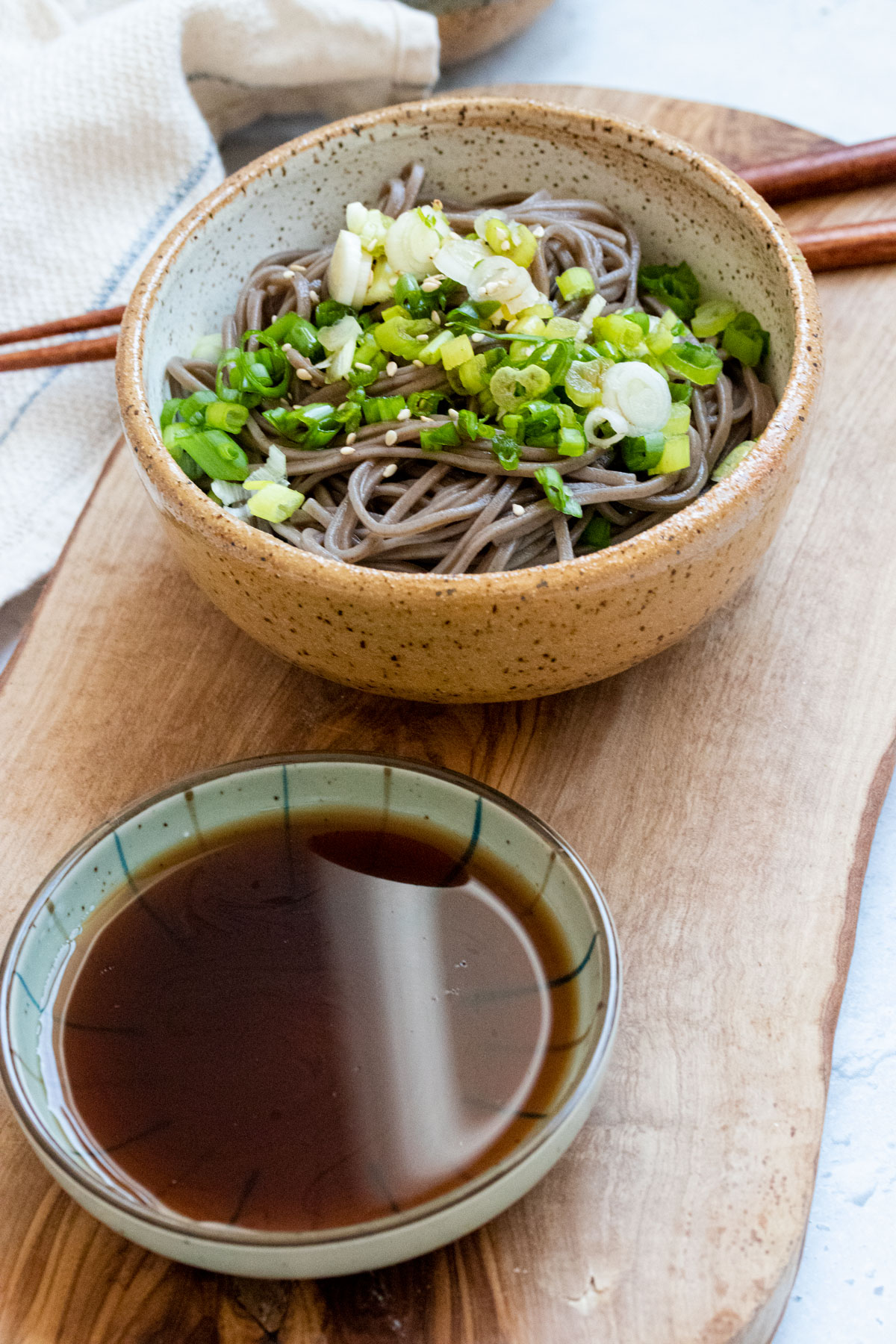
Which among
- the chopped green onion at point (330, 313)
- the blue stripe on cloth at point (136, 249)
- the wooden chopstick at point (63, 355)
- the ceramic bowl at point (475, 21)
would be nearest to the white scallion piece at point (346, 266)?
the chopped green onion at point (330, 313)

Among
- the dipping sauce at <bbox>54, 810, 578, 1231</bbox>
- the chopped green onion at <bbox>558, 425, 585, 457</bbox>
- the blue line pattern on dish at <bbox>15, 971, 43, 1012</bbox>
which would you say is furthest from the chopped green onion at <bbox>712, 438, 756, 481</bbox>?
the blue line pattern on dish at <bbox>15, 971, 43, 1012</bbox>

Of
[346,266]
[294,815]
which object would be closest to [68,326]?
[346,266]

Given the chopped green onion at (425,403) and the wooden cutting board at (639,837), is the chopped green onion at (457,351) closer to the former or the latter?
the chopped green onion at (425,403)

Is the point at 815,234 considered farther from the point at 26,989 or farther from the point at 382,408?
the point at 26,989

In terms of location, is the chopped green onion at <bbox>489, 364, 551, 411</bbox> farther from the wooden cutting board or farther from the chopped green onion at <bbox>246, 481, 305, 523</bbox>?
the wooden cutting board

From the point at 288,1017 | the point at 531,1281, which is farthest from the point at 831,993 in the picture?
the point at 288,1017

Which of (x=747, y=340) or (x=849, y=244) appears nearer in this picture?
(x=747, y=340)
